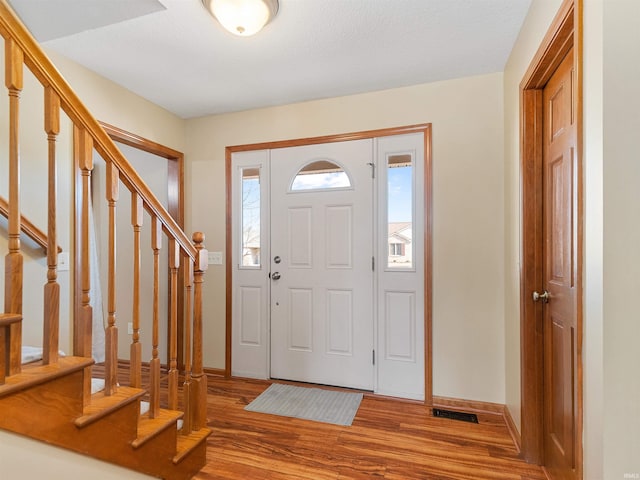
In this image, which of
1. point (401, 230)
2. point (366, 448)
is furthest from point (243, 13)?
point (366, 448)

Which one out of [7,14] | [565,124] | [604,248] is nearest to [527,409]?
[604,248]

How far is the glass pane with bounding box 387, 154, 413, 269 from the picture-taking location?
2.45 m

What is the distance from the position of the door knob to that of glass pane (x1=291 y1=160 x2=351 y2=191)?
1483 mm

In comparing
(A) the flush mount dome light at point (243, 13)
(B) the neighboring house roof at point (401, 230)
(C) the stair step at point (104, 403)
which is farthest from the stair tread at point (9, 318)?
(B) the neighboring house roof at point (401, 230)

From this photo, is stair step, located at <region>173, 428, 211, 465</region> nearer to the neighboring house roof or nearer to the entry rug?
the entry rug

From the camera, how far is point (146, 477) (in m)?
1.37

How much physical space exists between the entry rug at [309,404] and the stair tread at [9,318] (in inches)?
67.6

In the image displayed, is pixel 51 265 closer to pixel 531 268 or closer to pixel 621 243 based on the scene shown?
pixel 621 243

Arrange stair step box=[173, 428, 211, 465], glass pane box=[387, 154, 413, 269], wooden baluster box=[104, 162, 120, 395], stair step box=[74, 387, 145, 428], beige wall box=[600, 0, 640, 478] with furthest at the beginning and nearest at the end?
glass pane box=[387, 154, 413, 269], stair step box=[173, 428, 211, 465], wooden baluster box=[104, 162, 120, 395], stair step box=[74, 387, 145, 428], beige wall box=[600, 0, 640, 478]

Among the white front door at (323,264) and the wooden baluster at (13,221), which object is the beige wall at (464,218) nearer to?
the white front door at (323,264)

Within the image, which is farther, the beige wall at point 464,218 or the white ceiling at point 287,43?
the beige wall at point 464,218

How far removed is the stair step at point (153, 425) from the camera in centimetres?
131

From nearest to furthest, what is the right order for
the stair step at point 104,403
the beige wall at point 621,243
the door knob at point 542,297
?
the beige wall at point 621,243 < the stair step at point 104,403 < the door knob at point 542,297

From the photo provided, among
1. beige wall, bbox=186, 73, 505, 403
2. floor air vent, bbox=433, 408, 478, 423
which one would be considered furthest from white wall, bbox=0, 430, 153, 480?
beige wall, bbox=186, 73, 505, 403
